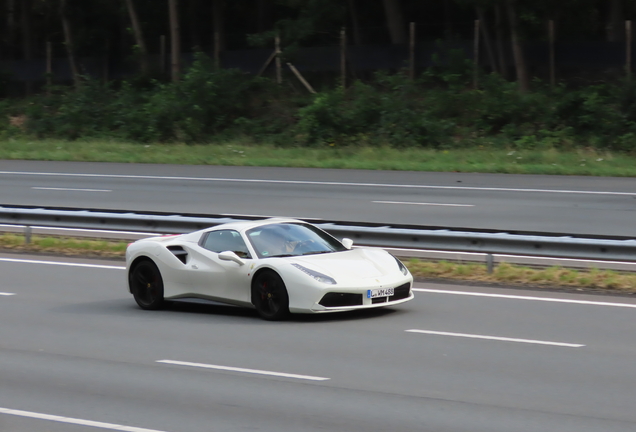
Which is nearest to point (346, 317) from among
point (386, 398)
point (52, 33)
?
point (386, 398)

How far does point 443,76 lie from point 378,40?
698 centimetres

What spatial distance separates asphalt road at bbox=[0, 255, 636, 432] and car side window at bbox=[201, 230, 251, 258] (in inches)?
29.4

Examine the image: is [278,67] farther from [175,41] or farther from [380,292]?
[380,292]

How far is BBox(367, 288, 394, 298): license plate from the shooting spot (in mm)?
10875

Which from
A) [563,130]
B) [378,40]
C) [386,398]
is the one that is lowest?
[386,398]

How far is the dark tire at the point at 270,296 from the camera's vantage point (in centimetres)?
1091

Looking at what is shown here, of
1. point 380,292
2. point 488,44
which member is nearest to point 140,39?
point 488,44

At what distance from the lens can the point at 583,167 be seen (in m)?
29.2

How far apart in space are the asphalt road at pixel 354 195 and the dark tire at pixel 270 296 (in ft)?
26.6

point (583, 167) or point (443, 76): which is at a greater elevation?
point (443, 76)

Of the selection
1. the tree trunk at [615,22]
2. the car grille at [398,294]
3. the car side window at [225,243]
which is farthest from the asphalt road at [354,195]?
the tree trunk at [615,22]

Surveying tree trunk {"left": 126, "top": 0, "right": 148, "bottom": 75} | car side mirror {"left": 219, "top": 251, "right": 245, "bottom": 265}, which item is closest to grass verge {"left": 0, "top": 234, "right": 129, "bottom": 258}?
car side mirror {"left": 219, "top": 251, "right": 245, "bottom": 265}

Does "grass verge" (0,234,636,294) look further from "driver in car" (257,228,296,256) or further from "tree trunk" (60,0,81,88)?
"tree trunk" (60,0,81,88)

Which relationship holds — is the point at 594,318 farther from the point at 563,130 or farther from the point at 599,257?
the point at 563,130
